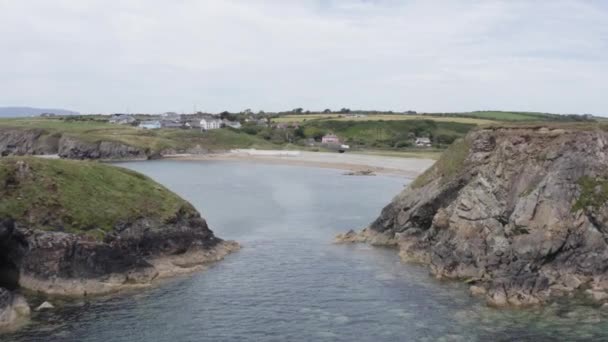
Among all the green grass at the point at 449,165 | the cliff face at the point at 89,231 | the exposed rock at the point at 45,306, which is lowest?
the exposed rock at the point at 45,306

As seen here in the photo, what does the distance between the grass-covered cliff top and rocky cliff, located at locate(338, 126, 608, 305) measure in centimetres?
2980

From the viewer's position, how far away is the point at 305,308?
49.3m

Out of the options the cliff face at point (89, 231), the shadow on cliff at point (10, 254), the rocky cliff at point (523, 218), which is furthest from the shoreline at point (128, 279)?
the rocky cliff at point (523, 218)

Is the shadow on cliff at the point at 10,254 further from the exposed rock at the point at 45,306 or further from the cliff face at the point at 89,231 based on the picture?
the exposed rock at the point at 45,306

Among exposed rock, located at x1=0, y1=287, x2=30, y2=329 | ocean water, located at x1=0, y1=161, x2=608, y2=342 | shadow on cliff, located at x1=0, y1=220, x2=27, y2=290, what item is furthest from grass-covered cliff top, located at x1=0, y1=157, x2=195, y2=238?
exposed rock, located at x1=0, y1=287, x2=30, y2=329

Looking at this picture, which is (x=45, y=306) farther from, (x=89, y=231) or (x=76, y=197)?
(x=76, y=197)

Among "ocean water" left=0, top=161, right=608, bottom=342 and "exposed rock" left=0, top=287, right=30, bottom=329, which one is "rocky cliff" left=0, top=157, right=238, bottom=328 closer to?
"exposed rock" left=0, top=287, right=30, bottom=329

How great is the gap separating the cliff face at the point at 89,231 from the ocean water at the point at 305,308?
285 centimetres

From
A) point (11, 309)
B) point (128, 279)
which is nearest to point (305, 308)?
point (128, 279)

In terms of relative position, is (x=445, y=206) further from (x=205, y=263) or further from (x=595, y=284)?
(x=205, y=263)

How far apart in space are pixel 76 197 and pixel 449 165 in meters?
43.1

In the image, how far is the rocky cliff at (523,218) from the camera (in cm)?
5325

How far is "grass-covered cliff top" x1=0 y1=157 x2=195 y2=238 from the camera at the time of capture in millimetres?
56781

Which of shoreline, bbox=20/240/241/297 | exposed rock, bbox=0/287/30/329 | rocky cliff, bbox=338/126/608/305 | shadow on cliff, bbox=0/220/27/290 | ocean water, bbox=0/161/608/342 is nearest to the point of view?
ocean water, bbox=0/161/608/342
